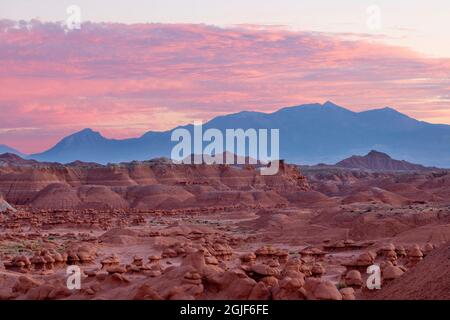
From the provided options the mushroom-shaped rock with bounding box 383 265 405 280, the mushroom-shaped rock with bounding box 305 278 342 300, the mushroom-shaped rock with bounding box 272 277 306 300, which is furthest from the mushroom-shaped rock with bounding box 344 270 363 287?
the mushroom-shaped rock with bounding box 272 277 306 300

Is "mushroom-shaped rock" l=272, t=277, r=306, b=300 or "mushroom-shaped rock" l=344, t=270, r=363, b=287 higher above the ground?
"mushroom-shaped rock" l=272, t=277, r=306, b=300

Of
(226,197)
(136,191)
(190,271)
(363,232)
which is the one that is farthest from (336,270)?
(136,191)

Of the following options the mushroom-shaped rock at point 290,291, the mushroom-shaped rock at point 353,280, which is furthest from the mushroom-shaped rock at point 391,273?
the mushroom-shaped rock at point 290,291

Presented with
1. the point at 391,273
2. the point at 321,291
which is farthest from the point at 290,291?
the point at 391,273

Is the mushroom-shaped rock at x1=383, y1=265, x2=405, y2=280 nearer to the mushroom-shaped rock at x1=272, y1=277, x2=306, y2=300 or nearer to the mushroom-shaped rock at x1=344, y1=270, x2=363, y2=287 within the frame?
the mushroom-shaped rock at x1=344, y1=270, x2=363, y2=287

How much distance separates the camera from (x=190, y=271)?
656 inches

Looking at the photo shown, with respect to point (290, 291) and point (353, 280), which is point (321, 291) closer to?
point (290, 291)

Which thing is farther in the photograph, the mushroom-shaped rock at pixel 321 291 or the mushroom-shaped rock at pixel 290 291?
the mushroom-shaped rock at pixel 290 291

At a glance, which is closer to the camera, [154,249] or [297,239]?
[154,249]

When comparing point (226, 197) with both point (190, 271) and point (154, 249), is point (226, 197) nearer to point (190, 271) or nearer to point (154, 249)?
point (154, 249)

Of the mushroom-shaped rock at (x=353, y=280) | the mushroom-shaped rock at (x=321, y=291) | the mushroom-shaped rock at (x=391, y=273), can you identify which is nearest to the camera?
the mushroom-shaped rock at (x=321, y=291)

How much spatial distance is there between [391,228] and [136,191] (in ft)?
202

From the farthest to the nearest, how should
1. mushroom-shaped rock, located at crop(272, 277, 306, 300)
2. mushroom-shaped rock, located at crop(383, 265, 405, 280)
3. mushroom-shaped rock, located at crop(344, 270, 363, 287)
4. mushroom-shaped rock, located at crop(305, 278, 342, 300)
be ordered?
mushroom-shaped rock, located at crop(344, 270, 363, 287) → mushroom-shaped rock, located at crop(383, 265, 405, 280) → mushroom-shaped rock, located at crop(272, 277, 306, 300) → mushroom-shaped rock, located at crop(305, 278, 342, 300)

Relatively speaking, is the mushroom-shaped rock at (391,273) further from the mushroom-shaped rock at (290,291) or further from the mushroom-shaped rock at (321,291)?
the mushroom-shaped rock at (290,291)
